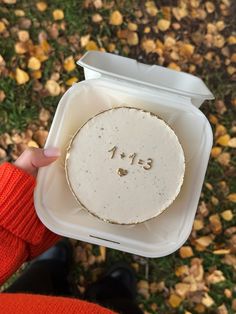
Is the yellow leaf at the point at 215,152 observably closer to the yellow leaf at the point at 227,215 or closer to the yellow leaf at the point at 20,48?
the yellow leaf at the point at 227,215

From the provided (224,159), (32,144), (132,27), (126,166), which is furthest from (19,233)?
(132,27)

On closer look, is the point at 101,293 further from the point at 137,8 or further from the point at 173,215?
the point at 137,8

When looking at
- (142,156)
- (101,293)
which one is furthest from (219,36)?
(101,293)

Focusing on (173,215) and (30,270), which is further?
(30,270)

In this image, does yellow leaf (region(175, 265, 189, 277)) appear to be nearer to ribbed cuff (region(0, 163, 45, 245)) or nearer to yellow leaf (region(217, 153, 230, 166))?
yellow leaf (region(217, 153, 230, 166))

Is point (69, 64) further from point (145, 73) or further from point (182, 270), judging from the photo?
point (182, 270)

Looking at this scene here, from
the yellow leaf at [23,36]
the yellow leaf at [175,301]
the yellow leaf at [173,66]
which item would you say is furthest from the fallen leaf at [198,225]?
the yellow leaf at [23,36]
